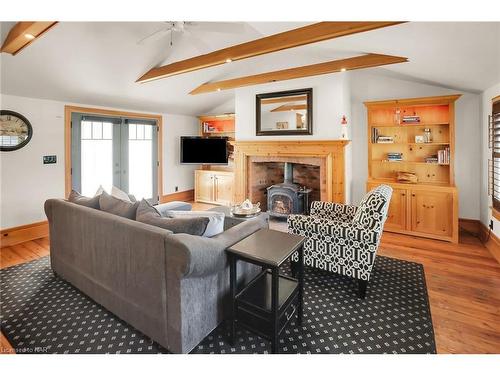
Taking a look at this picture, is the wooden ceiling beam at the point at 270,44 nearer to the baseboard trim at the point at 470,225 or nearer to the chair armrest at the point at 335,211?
the chair armrest at the point at 335,211

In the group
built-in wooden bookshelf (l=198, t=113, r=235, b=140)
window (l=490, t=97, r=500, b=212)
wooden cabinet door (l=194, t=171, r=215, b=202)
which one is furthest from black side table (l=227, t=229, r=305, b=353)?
Result: built-in wooden bookshelf (l=198, t=113, r=235, b=140)

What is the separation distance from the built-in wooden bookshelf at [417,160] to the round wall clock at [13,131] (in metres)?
5.26

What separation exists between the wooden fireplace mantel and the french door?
2091 mm

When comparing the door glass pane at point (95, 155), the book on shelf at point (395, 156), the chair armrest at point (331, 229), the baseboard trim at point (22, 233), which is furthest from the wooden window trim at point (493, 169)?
the baseboard trim at point (22, 233)

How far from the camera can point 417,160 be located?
4695mm

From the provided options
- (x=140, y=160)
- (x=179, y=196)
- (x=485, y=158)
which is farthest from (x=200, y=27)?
(x=179, y=196)

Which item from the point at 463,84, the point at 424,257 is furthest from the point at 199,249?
the point at 463,84

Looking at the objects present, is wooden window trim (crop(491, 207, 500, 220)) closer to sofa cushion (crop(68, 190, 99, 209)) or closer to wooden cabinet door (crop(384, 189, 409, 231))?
wooden cabinet door (crop(384, 189, 409, 231))

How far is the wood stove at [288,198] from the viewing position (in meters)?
5.06

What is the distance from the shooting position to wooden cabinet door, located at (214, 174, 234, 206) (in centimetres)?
642

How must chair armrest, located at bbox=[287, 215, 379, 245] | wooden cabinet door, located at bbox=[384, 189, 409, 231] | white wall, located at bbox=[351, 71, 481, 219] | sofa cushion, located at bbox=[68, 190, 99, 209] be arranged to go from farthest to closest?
wooden cabinet door, located at bbox=[384, 189, 409, 231]
white wall, located at bbox=[351, 71, 481, 219]
sofa cushion, located at bbox=[68, 190, 99, 209]
chair armrest, located at bbox=[287, 215, 379, 245]

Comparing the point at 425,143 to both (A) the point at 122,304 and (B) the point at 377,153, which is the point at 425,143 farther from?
(A) the point at 122,304

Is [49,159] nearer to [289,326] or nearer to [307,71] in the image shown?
[307,71]

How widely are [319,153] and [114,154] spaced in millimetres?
3859
